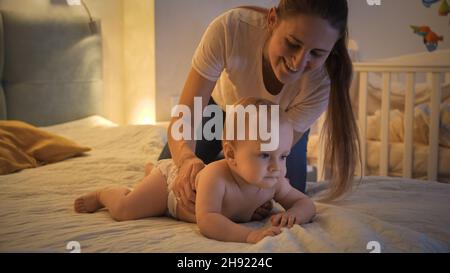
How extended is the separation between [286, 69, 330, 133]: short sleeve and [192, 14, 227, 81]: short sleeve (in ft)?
0.75

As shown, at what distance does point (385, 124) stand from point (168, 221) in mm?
1411

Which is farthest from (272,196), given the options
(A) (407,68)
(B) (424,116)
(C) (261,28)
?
(B) (424,116)

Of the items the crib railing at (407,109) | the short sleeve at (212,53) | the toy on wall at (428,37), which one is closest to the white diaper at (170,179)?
the short sleeve at (212,53)

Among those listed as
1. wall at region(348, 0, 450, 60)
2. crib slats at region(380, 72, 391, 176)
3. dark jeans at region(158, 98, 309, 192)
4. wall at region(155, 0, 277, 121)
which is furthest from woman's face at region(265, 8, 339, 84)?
wall at region(348, 0, 450, 60)

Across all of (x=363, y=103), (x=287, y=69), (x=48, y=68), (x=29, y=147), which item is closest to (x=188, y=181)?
(x=287, y=69)

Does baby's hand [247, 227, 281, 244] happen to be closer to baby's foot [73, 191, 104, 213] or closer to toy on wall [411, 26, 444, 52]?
baby's foot [73, 191, 104, 213]

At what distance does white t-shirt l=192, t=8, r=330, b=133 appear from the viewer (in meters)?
1.37

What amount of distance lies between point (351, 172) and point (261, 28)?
17.7 inches

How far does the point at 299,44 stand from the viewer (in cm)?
118

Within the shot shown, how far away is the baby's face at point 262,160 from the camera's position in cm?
114

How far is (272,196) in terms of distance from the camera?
130 centimetres

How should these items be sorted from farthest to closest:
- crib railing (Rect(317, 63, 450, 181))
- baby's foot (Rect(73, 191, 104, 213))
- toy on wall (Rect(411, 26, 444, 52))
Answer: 1. toy on wall (Rect(411, 26, 444, 52))
2. crib railing (Rect(317, 63, 450, 181))
3. baby's foot (Rect(73, 191, 104, 213))

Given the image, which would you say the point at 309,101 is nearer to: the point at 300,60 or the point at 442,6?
the point at 300,60

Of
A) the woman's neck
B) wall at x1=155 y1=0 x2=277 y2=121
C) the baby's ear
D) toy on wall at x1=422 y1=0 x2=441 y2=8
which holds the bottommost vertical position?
the baby's ear
